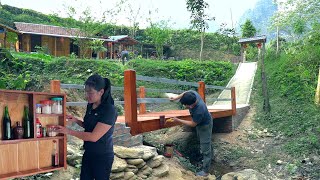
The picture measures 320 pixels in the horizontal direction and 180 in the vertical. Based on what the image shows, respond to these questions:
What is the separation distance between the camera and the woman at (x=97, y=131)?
10.2ft

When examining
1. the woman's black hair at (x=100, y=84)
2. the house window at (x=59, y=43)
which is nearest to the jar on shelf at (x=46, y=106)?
the woman's black hair at (x=100, y=84)

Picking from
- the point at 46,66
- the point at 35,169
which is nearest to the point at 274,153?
the point at 35,169

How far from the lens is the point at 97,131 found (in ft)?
10.1

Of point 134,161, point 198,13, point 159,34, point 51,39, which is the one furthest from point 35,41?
point 134,161

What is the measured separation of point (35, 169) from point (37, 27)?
25.6 meters

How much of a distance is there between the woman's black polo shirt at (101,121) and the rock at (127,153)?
221cm

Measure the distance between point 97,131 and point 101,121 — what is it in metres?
0.09

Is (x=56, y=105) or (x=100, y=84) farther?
(x=56, y=105)

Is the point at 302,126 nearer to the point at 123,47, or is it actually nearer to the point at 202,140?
the point at 202,140

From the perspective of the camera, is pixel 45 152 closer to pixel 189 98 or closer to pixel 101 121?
pixel 101 121

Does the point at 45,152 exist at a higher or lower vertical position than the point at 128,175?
higher

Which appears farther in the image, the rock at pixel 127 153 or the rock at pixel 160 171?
the rock at pixel 160 171

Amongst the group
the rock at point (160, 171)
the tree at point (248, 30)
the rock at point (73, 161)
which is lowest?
the rock at point (160, 171)

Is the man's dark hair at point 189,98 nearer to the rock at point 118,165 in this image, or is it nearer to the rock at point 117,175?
the rock at point 118,165
